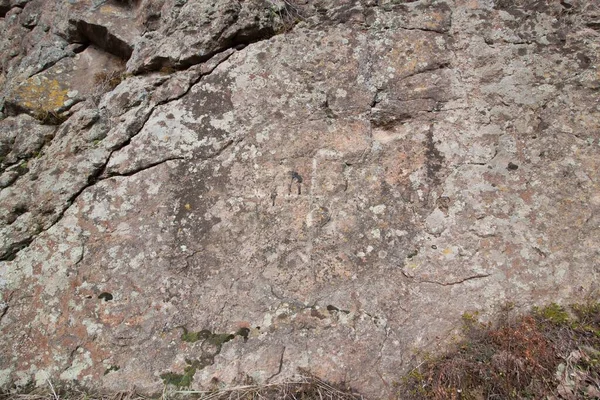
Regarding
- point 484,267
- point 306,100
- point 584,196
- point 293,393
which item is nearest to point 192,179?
point 306,100

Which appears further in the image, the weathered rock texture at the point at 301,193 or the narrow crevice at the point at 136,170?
the narrow crevice at the point at 136,170

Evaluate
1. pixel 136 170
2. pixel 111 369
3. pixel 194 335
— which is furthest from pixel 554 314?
pixel 136 170

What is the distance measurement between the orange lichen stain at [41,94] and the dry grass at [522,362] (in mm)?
3502

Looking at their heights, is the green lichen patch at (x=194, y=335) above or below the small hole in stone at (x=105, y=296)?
below

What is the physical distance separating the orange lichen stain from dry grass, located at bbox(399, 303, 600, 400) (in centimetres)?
350

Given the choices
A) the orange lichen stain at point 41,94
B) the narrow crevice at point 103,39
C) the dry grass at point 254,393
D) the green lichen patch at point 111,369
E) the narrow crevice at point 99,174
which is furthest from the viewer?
the narrow crevice at point 103,39

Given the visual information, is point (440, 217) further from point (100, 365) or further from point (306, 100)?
point (100, 365)

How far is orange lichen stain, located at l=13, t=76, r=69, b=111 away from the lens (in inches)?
153

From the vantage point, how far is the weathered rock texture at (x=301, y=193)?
2.75m

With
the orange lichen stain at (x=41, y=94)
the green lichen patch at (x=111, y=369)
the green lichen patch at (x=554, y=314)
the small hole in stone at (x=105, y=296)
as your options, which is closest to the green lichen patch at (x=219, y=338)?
the green lichen patch at (x=111, y=369)

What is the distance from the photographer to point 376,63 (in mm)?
3461

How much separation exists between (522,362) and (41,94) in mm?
4108

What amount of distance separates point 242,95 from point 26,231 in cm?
174

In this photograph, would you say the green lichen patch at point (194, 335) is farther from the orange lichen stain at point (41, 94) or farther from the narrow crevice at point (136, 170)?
the orange lichen stain at point (41, 94)
